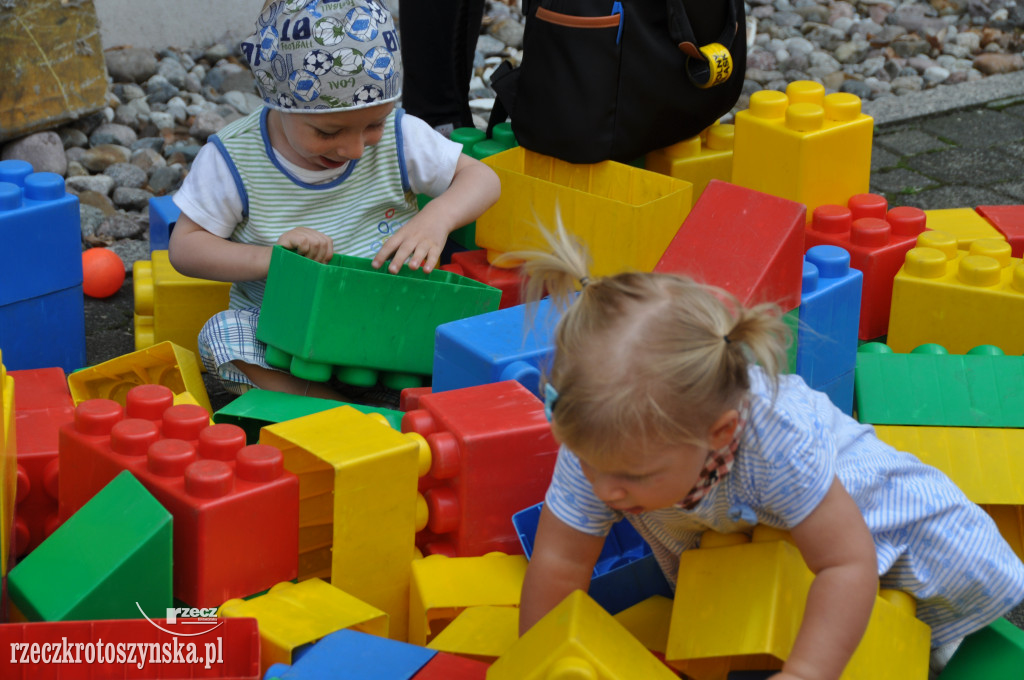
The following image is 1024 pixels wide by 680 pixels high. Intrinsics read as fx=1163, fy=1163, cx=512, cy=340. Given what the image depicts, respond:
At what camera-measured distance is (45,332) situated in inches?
90.4

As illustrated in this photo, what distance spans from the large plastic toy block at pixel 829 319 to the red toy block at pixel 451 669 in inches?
33.5

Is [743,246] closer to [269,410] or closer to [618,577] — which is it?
[618,577]

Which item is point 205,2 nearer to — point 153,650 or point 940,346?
point 940,346

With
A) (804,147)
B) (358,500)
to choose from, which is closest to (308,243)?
(358,500)

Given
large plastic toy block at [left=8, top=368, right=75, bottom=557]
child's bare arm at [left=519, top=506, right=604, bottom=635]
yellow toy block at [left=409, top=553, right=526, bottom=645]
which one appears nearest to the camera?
child's bare arm at [left=519, top=506, right=604, bottom=635]

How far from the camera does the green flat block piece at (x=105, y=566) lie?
4.52 feet

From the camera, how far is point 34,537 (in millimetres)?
1730

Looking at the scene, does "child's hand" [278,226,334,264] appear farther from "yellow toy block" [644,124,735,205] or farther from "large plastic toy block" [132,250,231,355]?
"yellow toy block" [644,124,735,205]

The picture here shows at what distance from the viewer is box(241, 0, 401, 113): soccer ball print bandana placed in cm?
208

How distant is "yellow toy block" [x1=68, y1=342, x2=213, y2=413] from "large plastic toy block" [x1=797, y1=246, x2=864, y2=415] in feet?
3.43

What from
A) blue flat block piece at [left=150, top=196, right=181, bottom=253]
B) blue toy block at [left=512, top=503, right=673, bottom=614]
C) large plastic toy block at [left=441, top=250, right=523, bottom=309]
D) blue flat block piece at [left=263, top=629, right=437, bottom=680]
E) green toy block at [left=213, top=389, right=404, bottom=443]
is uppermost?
blue flat block piece at [left=150, top=196, right=181, bottom=253]

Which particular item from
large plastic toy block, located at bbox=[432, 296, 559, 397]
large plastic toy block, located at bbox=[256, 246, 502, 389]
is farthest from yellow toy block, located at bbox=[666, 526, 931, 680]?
large plastic toy block, located at bbox=[256, 246, 502, 389]

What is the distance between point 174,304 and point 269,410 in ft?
1.96

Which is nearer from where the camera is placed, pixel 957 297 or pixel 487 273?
pixel 957 297
